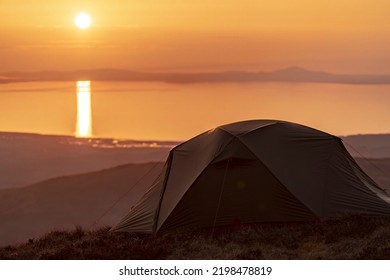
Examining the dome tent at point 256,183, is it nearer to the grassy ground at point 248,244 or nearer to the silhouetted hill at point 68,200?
the grassy ground at point 248,244

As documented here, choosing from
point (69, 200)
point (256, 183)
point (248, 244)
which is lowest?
point (69, 200)

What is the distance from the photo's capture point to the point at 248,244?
726 inches

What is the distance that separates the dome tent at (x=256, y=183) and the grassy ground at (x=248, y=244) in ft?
1.64

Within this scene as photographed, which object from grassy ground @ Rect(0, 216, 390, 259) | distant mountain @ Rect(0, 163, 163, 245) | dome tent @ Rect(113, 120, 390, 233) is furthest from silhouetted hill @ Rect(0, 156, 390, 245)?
grassy ground @ Rect(0, 216, 390, 259)

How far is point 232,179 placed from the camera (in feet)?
66.6

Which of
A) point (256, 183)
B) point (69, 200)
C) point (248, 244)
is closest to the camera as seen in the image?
point (248, 244)

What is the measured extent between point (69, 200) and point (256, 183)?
442 ft

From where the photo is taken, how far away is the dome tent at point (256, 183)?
19.9 m

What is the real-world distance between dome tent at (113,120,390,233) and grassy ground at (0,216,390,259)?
50cm

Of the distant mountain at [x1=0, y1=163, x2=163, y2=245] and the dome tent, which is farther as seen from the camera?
Answer: the distant mountain at [x1=0, y1=163, x2=163, y2=245]

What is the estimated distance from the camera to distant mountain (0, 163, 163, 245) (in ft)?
435

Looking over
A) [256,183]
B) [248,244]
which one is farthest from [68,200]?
[248,244]

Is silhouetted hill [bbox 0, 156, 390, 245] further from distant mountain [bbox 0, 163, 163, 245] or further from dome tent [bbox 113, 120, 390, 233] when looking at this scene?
dome tent [bbox 113, 120, 390, 233]

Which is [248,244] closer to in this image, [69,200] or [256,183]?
[256,183]
